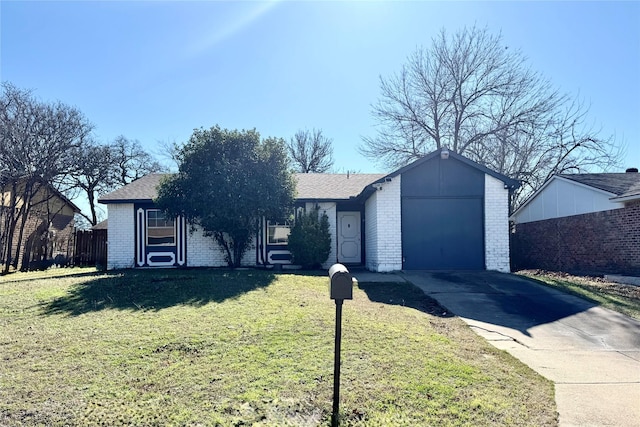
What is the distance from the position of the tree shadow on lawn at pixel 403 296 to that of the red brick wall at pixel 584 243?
746 centimetres

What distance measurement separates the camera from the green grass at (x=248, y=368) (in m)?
3.62

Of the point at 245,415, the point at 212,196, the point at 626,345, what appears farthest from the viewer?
the point at 212,196

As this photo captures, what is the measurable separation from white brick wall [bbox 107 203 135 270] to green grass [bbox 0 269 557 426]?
8129 millimetres

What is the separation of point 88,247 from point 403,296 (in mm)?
15443

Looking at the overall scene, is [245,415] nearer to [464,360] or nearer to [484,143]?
[464,360]

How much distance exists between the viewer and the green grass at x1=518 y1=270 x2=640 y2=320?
28.3 ft

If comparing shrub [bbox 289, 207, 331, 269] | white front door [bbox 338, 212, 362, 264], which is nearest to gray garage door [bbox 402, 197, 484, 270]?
shrub [bbox 289, 207, 331, 269]

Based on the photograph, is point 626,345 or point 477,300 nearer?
point 626,345

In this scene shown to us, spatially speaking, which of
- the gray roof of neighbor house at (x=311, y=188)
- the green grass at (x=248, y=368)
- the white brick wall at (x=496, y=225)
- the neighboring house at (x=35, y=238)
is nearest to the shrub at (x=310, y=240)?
the gray roof of neighbor house at (x=311, y=188)

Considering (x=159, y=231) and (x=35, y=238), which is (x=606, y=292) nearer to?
(x=159, y=231)

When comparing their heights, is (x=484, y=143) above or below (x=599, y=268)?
above

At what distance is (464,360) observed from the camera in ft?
16.6

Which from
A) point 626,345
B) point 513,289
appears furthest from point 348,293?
point 513,289

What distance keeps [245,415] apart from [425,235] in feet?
35.9
